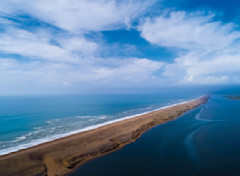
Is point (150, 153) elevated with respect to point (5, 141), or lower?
lower

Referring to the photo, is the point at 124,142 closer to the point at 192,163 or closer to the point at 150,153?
the point at 150,153

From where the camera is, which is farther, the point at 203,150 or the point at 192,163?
the point at 203,150

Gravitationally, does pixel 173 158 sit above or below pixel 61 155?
below

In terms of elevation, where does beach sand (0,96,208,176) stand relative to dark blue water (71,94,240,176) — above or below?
above

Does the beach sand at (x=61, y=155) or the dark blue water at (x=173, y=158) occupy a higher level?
the beach sand at (x=61, y=155)

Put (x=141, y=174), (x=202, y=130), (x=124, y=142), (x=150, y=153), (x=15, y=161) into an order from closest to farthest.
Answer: (x=141, y=174), (x=15, y=161), (x=150, y=153), (x=124, y=142), (x=202, y=130)

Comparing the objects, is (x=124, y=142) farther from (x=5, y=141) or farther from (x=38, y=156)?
(x=5, y=141)

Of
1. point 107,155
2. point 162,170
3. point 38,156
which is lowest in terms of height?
point 162,170

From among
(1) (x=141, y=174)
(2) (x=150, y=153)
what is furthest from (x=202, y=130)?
(1) (x=141, y=174)

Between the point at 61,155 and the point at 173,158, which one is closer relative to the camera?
the point at 173,158

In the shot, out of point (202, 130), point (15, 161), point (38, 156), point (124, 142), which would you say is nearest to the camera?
point (15, 161)
